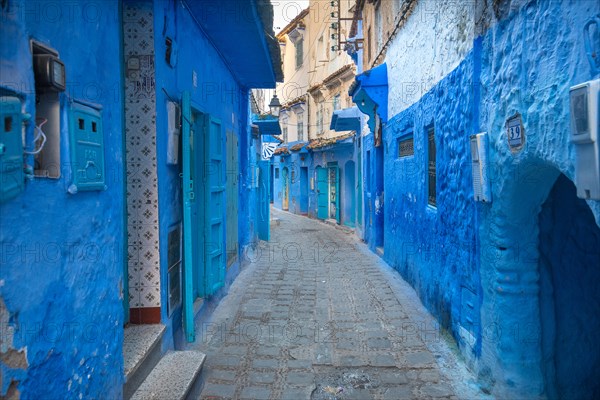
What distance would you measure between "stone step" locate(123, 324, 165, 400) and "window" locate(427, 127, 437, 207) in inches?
153

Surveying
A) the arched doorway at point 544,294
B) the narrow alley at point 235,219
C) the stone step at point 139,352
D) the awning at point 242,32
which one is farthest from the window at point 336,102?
the stone step at point 139,352

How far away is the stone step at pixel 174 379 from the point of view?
291 cm

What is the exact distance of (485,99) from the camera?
11.8ft

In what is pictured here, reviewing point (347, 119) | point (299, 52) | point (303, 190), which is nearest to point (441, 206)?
point (347, 119)

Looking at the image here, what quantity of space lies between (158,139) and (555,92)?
2.73m

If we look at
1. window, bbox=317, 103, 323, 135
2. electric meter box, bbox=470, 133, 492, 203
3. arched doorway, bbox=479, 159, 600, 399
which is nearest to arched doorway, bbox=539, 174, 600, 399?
arched doorway, bbox=479, 159, 600, 399

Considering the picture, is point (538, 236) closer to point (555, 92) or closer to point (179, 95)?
point (555, 92)

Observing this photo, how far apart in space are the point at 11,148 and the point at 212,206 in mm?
3845

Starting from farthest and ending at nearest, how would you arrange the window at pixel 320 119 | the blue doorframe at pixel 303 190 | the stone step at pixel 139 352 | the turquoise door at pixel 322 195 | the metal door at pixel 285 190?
the metal door at pixel 285 190, the blue doorframe at pixel 303 190, the window at pixel 320 119, the turquoise door at pixel 322 195, the stone step at pixel 139 352

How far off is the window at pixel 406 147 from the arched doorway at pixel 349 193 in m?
7.67

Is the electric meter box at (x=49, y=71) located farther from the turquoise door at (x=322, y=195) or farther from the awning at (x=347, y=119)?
the turquoise door at (x=322, y=195)

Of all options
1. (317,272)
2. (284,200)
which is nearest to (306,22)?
(284,200)

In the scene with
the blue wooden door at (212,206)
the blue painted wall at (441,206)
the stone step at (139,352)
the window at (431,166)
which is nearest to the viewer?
the stone step at (139,352)

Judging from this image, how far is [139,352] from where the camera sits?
3.01 m
